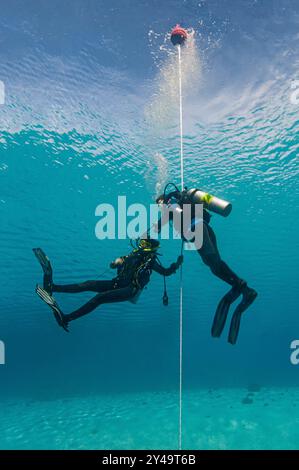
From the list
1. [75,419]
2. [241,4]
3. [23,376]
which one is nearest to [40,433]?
[75,419]

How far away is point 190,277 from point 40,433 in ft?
52.4

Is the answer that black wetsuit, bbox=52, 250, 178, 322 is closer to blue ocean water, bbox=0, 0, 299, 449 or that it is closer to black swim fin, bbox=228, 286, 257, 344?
black swim fin, bbox=228, 286, 257, 344

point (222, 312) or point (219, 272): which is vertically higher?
point (219, 272)

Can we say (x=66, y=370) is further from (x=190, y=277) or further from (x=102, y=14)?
(x=102, y=14)

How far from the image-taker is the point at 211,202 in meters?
5.96

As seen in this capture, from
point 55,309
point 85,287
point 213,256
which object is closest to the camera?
point 55,309

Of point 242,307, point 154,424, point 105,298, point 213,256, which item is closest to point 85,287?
point 105,298

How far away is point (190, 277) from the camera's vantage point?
28.0 metres

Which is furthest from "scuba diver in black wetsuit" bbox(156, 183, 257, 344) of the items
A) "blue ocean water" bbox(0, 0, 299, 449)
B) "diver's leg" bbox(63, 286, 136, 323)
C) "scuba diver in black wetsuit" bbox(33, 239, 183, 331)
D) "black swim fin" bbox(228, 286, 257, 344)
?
"blue ocean water" bbox(0, 0, 299, 449)

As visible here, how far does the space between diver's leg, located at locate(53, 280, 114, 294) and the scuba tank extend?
2541mm

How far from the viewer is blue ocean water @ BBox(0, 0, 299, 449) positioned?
9.05 m

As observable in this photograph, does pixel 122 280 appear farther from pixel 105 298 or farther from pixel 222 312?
pixel 222 312

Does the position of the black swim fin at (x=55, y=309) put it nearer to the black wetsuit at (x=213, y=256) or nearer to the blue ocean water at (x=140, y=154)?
the black wetsuit at (x=213, y=256)

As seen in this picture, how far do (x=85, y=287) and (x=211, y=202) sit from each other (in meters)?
3.16
